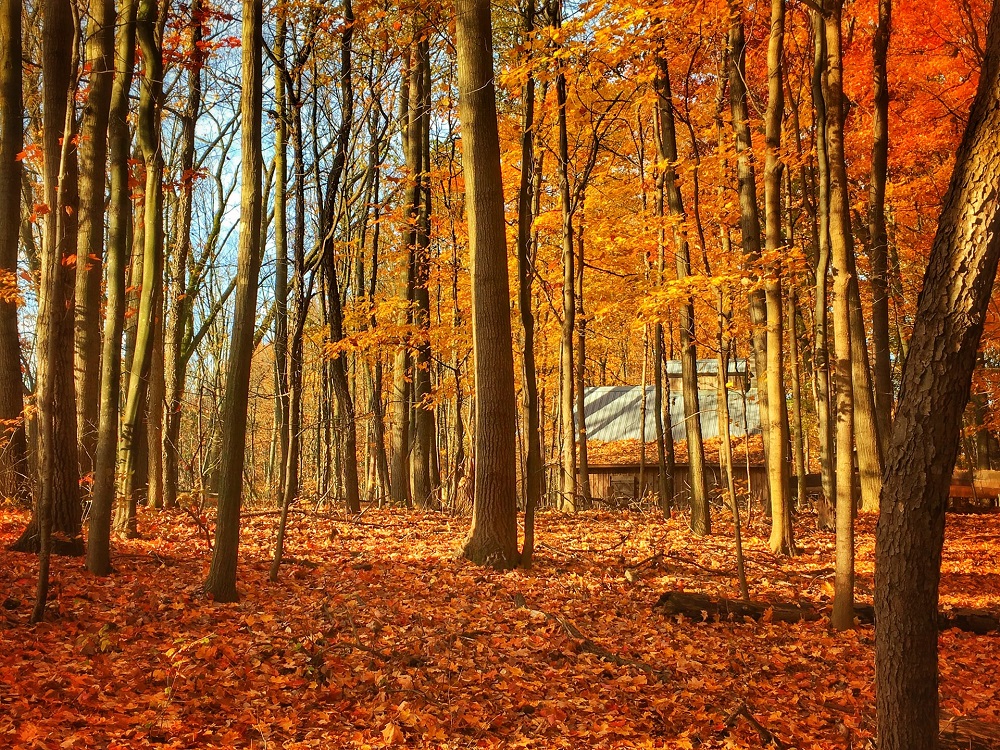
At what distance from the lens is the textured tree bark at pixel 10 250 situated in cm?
1028

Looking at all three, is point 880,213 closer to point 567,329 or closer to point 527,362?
point 567,329

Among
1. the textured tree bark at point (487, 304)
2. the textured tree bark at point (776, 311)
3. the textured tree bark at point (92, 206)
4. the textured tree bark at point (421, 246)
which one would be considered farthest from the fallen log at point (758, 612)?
the textured tree bark at point (421, 246)

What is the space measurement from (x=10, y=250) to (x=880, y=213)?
564 inches

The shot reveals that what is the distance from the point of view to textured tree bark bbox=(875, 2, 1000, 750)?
3455mm

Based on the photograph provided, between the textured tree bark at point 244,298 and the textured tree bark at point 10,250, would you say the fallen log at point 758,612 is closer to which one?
the textured tree bark at point 244,298

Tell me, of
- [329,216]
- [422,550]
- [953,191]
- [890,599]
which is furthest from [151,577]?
[953,191]

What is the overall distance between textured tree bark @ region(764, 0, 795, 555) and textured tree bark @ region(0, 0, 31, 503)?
1029 cm

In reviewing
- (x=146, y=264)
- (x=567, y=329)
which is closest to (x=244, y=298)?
(x=146, y=264)

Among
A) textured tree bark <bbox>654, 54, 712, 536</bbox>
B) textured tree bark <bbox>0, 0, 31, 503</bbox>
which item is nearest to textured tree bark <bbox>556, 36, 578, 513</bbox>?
textured tree bark <bbox>654, 54, 712, 536</bbox>

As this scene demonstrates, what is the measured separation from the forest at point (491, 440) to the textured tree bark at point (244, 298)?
3cm

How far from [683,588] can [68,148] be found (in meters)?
7.61

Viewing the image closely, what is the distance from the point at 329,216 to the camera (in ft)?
31.3

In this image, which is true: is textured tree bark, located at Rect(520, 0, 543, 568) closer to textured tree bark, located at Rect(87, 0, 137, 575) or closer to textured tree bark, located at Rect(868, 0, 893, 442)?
textured tree bark, located at Rect(87, 0, 137, 575)

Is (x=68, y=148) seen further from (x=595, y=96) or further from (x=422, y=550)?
(x=595, y=96)
